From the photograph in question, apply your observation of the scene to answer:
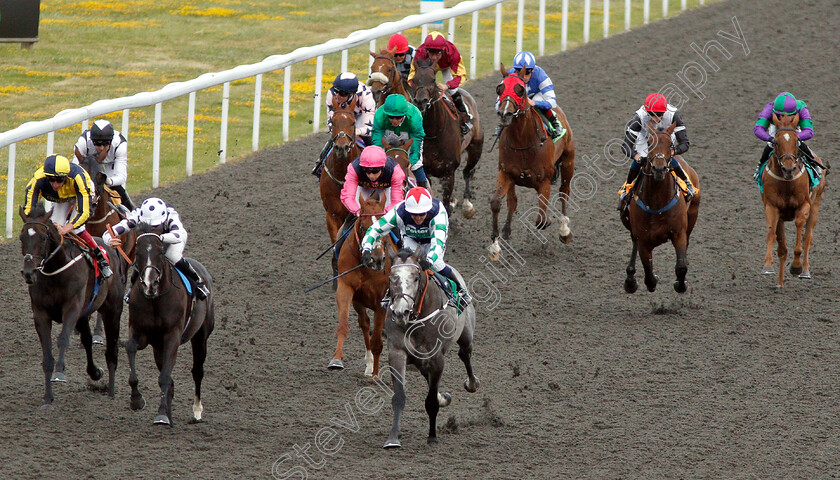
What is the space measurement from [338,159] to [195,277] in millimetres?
2452

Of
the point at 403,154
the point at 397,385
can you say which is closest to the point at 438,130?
the point at 403,154

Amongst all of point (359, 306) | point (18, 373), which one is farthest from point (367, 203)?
point (18, 373)

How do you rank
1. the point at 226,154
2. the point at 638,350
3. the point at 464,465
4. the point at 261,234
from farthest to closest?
the point at 226,154 → the point at 261,234 → the point at 638,350 → the point at 464,465

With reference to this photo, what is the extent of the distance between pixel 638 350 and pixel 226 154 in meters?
6.75

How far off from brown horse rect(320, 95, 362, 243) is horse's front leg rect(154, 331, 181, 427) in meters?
2.56

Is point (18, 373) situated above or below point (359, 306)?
below

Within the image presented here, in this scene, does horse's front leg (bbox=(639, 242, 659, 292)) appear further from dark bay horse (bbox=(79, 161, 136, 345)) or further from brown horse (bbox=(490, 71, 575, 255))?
dark bay horse (bbox=(79, 161, 136, 345))

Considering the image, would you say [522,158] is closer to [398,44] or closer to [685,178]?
[398,44]

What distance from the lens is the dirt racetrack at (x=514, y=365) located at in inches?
292

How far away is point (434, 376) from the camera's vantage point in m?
7.61

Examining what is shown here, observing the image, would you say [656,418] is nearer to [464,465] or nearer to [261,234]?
[464,465]

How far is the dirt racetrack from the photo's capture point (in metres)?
7.42

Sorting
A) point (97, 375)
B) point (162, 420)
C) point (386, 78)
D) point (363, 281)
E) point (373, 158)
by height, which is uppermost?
point (386, 78)

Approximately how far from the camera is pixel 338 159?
1015 cm
